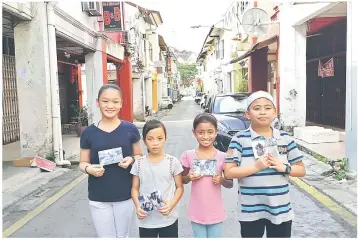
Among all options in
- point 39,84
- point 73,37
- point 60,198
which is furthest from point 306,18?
point 60,198

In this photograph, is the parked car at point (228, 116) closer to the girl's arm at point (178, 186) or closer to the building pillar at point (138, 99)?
the girl's arm at point (178, 186)

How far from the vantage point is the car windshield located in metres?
9.71

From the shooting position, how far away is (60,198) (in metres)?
6.02

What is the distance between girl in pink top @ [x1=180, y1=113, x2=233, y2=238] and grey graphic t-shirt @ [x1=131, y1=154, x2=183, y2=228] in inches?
5.5

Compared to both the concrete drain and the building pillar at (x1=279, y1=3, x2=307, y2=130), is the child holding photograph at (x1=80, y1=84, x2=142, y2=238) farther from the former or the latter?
the building pillar at (x1=279, y1=3, x2=307, y2=130)

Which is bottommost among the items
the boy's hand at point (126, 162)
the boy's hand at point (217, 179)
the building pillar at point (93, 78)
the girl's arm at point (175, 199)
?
the girl's arm at point (175, 199)

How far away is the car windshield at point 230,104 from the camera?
382 inches

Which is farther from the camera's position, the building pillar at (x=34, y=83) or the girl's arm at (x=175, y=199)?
the building pillar at (x=34, y=83)

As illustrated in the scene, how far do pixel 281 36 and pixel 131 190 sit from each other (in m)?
10.7

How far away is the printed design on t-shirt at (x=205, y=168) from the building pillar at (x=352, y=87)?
463 centimetres

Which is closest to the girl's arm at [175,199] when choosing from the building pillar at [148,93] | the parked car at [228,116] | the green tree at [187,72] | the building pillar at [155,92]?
the parked car at [228,116]

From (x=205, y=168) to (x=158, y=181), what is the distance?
35 cm

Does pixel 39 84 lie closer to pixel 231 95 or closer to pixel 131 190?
pixel 231 95

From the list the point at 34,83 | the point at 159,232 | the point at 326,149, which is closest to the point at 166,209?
the point at 159,232
